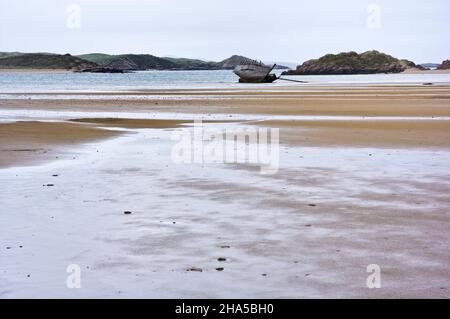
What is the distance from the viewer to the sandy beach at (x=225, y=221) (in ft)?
21.8

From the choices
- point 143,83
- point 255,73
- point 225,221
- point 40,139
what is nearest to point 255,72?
point 255,73

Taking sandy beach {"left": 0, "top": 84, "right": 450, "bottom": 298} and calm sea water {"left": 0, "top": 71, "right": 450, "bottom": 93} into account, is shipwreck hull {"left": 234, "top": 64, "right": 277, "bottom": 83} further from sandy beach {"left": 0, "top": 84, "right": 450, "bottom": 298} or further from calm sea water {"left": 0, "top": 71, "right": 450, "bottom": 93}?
sandy beach {"left": 0, "top": 84, "right": 450, "bottom": 298}

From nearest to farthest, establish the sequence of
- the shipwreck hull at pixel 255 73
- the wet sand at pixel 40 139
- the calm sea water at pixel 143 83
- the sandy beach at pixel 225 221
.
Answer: the sandy beach at pixel 225 221 < the wet sand at pixel 40 139 < the calm sea water at pixel 143 83 < the shipwreck hull at pixel 255 73

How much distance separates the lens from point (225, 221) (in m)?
9.20

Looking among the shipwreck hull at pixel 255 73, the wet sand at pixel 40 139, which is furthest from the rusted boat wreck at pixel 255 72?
the wet sand at pixel 40 139

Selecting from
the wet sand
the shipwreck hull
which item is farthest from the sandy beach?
the shipwreck hull

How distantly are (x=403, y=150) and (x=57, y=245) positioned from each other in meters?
10.5

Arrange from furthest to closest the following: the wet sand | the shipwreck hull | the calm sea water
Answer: the shipwreck hull < the calm sea water < the wet sand

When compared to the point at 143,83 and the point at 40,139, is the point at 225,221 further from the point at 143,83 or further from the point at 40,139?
the point at 143,83

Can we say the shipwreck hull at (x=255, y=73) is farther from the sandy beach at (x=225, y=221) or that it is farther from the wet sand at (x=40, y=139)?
the sandy beach at (x=225, y=221)

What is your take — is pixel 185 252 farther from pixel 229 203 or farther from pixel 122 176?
pixel 122 176

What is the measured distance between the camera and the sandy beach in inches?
261
